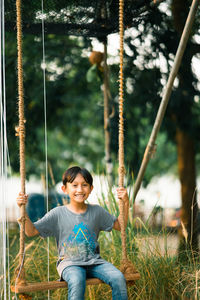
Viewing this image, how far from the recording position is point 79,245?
100 inches

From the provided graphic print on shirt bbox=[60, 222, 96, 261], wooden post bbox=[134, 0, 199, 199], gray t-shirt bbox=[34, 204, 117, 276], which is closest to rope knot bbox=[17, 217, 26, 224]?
gray t-shirt bbox=[34, 204, 117, 276]

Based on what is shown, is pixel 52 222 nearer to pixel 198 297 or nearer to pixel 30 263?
pixel 198 297

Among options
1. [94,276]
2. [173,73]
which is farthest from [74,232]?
[173,73]

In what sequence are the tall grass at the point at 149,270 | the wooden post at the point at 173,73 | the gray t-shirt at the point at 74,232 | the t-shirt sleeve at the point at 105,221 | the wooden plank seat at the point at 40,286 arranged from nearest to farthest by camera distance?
the wooden plank seat at the point at 40,286 < the gray t-shirt at the point at 74,232 < the t-shirt sleeve at the point at 105,221 < the tall grass at the point at 149,270 < the wooden post at the point at 173,73

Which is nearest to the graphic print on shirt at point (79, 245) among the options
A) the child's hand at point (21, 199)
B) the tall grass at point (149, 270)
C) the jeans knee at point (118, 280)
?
the jeans knee at point (118, 280)

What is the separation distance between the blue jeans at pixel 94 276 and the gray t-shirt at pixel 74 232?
0.17 ft

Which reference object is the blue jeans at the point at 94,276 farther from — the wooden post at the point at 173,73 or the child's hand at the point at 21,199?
the wooden post at the point at 173,73

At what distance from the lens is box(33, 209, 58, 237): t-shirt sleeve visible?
257cm

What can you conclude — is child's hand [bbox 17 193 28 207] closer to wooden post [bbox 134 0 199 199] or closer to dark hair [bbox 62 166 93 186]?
dark hair [bbox 62 166 93 186]

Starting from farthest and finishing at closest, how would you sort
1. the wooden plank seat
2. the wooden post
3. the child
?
the wooden post
the child
the wooden plank seat

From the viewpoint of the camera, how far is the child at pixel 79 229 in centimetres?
243

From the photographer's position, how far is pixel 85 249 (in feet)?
8.34

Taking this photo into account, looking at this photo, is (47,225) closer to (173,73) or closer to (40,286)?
(40,286)

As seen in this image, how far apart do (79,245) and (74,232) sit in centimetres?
8
